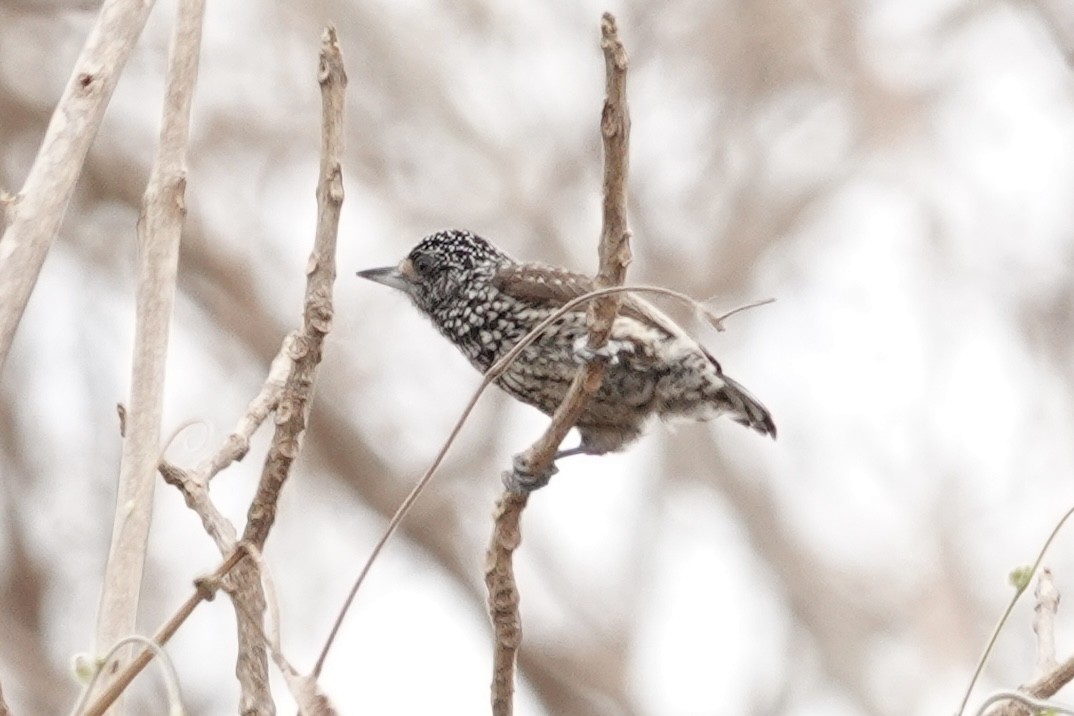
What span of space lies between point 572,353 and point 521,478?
76 cm

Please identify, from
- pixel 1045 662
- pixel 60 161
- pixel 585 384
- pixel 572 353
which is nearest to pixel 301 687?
pixel 60 161

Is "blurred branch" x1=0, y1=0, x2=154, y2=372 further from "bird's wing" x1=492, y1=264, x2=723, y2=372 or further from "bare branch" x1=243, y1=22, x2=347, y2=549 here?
"bird's wing" x1=492, y1=264, x2=723, y2=372

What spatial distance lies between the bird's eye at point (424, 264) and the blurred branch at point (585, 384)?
1505 millimetres

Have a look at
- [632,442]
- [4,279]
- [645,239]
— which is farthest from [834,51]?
[4,279]

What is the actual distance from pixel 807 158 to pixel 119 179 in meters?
3.44

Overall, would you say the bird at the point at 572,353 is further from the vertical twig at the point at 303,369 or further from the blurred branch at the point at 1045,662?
the vertical twig at the point at 303,369

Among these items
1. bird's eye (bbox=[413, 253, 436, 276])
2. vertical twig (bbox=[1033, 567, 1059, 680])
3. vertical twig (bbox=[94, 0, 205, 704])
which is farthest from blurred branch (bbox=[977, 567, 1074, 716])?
bird's eye (bbox=[413, 253, 436, 276])

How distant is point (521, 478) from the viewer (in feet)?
10.5

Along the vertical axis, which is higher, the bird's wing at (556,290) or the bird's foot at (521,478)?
the bird's wing at (556,290)

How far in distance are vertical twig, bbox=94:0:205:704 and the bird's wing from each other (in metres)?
1.68

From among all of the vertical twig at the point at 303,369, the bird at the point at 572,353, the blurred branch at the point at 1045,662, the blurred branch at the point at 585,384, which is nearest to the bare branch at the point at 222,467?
the vertical twig at the point at 303,369

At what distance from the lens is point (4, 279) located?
2.18m

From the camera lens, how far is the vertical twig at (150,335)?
2279 mm

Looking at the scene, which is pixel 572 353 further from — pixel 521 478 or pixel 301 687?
pixel 301 687
